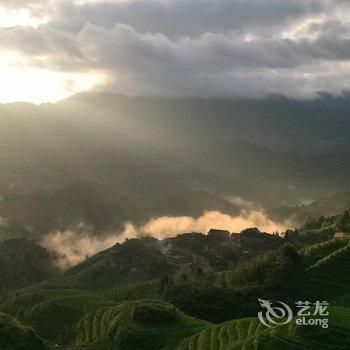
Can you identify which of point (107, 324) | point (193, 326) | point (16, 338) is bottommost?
point (107, 324)

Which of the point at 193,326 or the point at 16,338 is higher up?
the point at 16,338

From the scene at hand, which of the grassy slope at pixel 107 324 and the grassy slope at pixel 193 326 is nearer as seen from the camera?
the grassy slope at pixel 193 326

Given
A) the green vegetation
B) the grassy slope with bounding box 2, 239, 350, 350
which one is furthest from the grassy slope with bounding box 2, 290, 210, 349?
the green vegetation

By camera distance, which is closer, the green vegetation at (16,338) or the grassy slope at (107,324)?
the green vegetation at (16,338)

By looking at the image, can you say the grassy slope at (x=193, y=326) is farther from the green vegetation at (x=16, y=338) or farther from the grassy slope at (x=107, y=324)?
the green vegetation at (x=16, y=338)

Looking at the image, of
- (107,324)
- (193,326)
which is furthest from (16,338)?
(193,326)

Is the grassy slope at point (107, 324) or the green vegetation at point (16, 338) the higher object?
the green vegetation at point (16, 338)

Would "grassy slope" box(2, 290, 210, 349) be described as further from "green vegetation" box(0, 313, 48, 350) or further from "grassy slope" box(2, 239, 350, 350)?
"green vegetation" box(0, 313, 48, 350)

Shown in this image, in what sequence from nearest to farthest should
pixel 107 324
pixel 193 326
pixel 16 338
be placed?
pixel 16 338 < pixel 193 326 < pixel 107 324

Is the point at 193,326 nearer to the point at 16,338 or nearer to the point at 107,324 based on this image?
the point at 107,324

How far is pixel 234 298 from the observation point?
376 feet

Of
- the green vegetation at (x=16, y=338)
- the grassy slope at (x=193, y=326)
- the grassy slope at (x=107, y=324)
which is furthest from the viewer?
the grassy slope at (x=107, y=324)

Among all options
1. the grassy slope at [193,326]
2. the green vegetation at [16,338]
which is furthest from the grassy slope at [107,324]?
the green vegetation at [16,338]

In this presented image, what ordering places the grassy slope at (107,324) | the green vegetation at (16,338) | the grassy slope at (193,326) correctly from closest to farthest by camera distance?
the grassy slope at (193,326), the green vegetation at (16,338), the grassy slope at (107,324)
